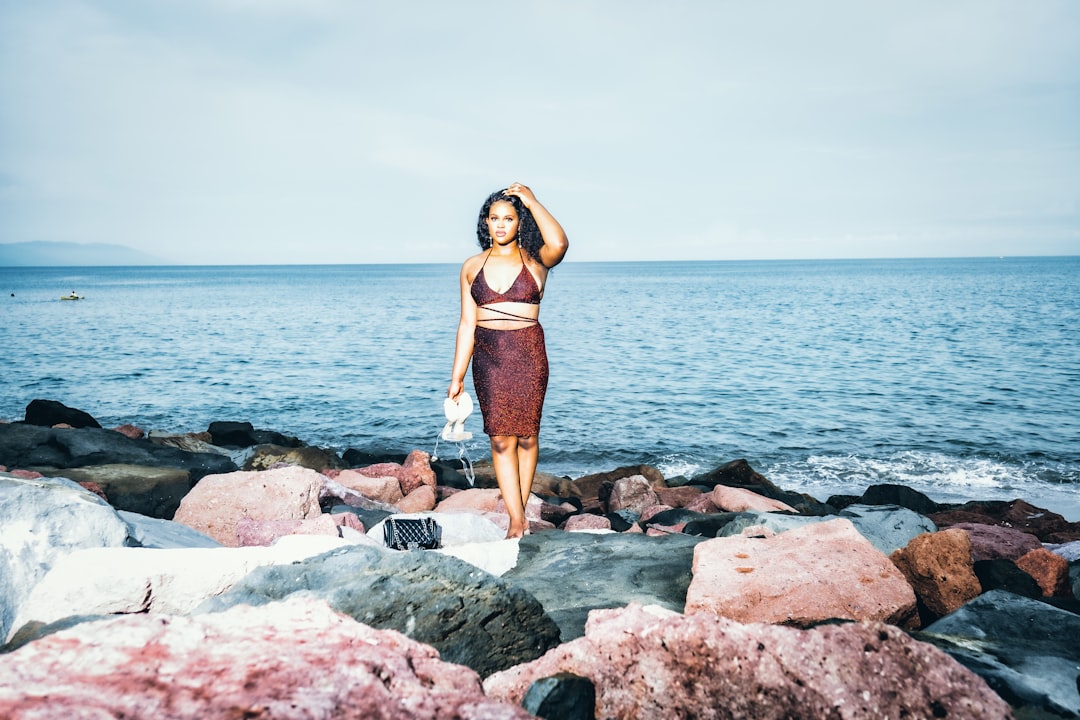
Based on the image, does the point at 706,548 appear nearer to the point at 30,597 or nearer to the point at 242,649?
the point at 242,649

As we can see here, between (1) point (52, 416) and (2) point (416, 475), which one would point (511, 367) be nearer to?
(2) point (416, 475)

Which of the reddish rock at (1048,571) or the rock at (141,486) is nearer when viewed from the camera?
the reddish rock at (1048,571)

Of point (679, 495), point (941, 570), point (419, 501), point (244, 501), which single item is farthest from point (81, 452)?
point (941, 570)

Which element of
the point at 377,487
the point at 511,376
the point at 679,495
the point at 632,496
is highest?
the point at 511,376

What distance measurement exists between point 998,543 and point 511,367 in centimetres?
413

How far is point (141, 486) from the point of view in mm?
6875

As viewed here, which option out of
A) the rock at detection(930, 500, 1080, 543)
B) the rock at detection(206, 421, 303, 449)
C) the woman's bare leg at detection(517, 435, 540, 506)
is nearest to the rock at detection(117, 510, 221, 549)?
the woman's bare leg at detection(517, 435, 540, 506)

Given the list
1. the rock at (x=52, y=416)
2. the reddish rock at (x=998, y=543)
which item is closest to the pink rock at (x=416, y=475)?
the reddish rock at (x=998, y=543)

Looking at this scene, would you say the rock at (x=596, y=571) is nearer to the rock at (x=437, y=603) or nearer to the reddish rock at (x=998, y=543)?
the rock at (x=437, y=603)

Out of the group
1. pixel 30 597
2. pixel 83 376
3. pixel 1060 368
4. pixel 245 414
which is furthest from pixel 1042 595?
pixel 83 376

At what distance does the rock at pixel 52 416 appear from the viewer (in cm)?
1328

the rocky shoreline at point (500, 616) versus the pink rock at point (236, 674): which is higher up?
the pink rock at point (236, 674)

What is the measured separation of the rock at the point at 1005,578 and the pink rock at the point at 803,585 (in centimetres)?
100

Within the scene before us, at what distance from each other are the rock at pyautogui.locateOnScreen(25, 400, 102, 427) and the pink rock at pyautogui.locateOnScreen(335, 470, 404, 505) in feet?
22.4
